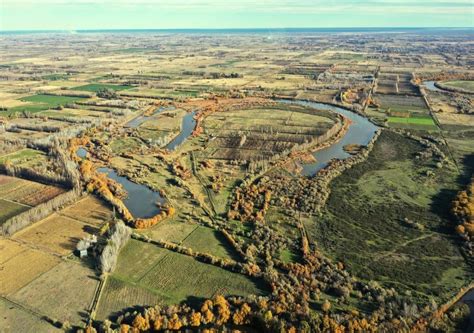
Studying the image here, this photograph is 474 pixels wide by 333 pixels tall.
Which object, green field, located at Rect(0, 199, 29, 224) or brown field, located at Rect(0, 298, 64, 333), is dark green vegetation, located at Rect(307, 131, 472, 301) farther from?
green field, located at Rect(0, 199, 29, 224)

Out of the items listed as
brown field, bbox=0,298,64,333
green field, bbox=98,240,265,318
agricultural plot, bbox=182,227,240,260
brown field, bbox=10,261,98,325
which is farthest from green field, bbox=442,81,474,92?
brown field, bbox=0,298,64,333

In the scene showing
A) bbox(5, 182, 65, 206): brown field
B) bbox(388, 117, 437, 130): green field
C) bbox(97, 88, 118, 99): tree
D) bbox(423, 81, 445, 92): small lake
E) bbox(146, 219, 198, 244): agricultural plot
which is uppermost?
bbox(97, 88, 118, 99): tree

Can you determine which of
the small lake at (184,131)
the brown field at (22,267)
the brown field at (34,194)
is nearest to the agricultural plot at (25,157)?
the brown field at (34,194)

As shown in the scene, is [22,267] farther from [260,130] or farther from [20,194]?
[260,130]

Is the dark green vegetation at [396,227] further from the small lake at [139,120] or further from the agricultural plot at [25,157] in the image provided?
the small lake at [139,120]

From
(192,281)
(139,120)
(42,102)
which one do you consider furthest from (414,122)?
(42,102)

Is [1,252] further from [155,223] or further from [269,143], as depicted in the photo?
[269,143]
